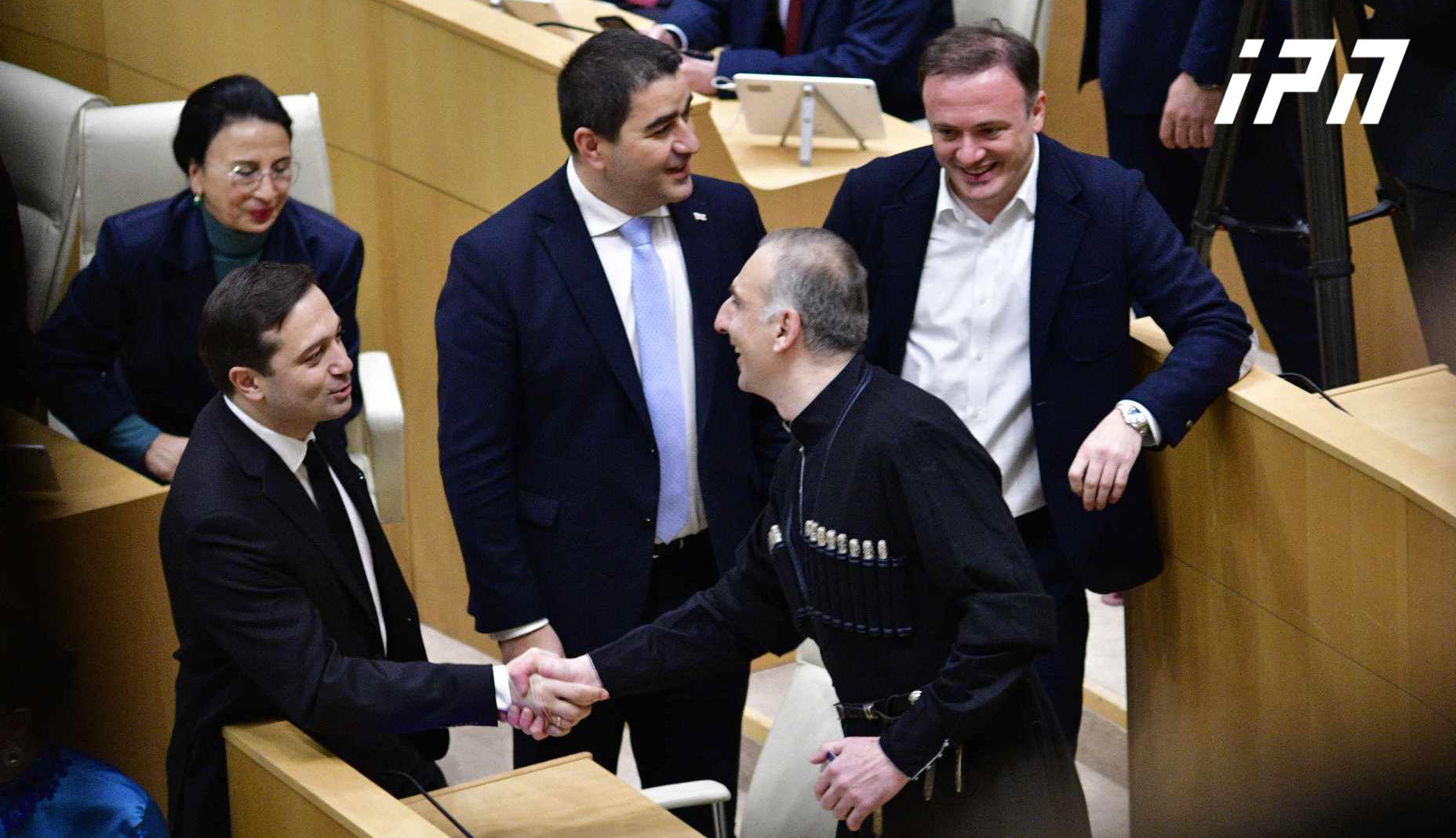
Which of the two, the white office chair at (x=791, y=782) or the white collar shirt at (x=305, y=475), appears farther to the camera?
the white office chair at (x=791, y=782)

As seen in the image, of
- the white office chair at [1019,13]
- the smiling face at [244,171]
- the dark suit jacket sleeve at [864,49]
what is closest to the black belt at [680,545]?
the smiling face at [244,171]

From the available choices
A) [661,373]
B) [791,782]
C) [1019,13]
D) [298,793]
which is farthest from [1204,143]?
[298,793]

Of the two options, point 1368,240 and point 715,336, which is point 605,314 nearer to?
point 715,336

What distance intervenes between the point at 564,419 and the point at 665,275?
245 mm

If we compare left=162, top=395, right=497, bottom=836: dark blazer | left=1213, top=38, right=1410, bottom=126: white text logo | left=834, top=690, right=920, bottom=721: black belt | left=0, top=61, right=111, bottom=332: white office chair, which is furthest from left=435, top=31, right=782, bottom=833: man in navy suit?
left=0, top=61, right=111, bottom=332: white office chair

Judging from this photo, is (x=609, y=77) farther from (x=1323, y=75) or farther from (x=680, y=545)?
(x=1323, y=75)

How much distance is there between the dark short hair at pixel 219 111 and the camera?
303cm

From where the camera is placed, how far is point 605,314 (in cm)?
232

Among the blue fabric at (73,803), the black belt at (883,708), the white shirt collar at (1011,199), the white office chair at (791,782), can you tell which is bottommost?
the white office chair at (791,782)

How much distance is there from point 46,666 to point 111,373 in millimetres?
2395

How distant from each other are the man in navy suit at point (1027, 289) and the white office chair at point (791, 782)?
40cm

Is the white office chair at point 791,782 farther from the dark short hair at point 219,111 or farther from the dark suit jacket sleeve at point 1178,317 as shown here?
the dark short hair at point 219,111

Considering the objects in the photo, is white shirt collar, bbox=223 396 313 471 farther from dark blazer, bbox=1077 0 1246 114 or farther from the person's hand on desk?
dark blazer, bbox=1077 0 1246 114

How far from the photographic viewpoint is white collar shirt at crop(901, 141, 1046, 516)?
7.58 ft
